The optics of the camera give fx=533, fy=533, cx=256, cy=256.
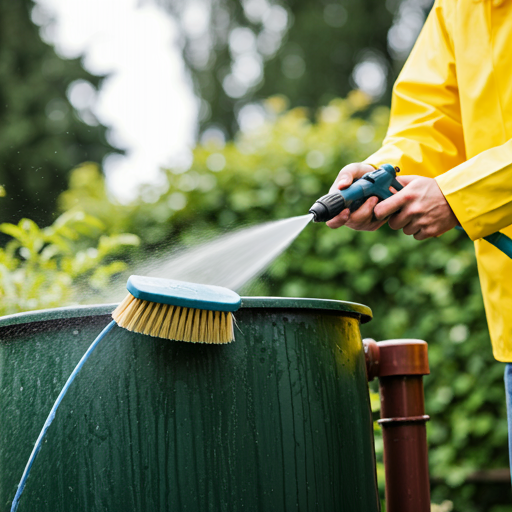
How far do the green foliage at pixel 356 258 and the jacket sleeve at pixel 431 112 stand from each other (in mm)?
1215

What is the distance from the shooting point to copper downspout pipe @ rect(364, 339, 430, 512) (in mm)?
1421

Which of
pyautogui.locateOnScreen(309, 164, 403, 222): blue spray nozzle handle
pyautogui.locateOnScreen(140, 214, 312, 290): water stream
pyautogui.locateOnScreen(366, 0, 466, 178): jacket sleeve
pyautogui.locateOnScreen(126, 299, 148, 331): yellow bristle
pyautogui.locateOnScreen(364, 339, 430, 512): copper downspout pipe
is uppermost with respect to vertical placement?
pyautogui.locateOnScreen(366, 0, 466, 178): jacket sleeve

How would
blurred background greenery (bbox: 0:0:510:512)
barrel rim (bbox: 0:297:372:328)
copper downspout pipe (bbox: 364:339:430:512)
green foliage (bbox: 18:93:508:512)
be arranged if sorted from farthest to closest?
1. green foliage (bbox: 18:93:508:512)
2. blurred background greenery (bbox: 0:0:510:512)
3. copper downspout pipe (bbox: 364:339:430:512)
4. barrel rim (bbox: 0:297:372:328)

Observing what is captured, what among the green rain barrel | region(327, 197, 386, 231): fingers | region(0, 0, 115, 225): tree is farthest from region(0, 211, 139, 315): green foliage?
region(0, 0, 115, 225): tree

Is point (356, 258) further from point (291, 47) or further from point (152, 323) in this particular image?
point (291, 47)

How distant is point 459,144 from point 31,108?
9575 mm

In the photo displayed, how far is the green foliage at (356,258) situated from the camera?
254 cm

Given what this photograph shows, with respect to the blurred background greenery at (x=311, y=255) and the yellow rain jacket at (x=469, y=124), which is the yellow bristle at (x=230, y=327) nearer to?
the yellow rain jacket at (x=469, y=124)

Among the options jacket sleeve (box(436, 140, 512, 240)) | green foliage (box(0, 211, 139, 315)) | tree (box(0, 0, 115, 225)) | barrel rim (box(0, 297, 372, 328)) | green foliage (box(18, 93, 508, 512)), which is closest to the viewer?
barrel rim (box(0, 297, 372, 328))

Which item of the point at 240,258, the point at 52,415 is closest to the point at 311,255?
the point at 240,258

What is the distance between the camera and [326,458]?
1081 millimetres

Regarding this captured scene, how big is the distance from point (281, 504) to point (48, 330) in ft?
1.85

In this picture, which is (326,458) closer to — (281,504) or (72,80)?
(281,504)

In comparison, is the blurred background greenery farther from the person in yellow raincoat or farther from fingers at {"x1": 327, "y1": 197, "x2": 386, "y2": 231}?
the person in yellow raincoat
